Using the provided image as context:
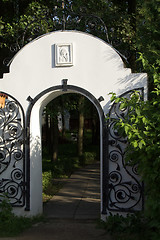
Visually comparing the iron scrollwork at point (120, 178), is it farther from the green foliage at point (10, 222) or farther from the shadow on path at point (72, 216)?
the green foliage at point (10, 222)

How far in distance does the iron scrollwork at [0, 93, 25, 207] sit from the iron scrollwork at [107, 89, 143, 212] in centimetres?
186

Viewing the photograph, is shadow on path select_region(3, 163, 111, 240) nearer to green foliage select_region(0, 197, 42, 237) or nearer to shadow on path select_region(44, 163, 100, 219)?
shadow on path select_region(44, 163, 100, 219)

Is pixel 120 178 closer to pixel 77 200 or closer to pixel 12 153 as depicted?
pixel 12 153

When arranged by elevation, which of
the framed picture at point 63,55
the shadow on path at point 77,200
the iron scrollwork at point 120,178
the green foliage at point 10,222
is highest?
the framed picture at point 63,55

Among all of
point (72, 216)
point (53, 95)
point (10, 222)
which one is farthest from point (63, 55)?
point (72, 216)

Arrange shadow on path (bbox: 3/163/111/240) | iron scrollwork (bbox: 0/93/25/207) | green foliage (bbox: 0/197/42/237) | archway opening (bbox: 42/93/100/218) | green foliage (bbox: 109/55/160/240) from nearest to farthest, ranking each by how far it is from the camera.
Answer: green foliage (bbox: 109/55/160/240) < shadow on path (bbox: 3/163/111/240) < green foliage (bbox: 0/197/42/237) < iron scrollwork (bbox: 0/93/25/207) < archway opening (bbox: 42/93/100/218)

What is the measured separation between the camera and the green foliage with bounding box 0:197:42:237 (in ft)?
19.6

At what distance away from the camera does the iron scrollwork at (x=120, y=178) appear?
20.0 ft

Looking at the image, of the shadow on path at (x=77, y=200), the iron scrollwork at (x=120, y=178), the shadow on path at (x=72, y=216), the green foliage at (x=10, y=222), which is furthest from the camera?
the shadow on path at (x=77, y=200)

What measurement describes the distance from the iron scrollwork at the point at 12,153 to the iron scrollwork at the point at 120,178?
6.10 ft

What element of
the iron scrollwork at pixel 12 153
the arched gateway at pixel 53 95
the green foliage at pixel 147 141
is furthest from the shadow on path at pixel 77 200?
the green foliage at pixel 147 141

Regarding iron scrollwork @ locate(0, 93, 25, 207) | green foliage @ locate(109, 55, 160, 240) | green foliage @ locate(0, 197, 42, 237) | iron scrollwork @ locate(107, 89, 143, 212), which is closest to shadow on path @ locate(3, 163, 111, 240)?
green foliage @ locate(0, 197, 42, 237)

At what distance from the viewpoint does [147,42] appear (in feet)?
23.0

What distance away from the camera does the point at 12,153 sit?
6699mm
